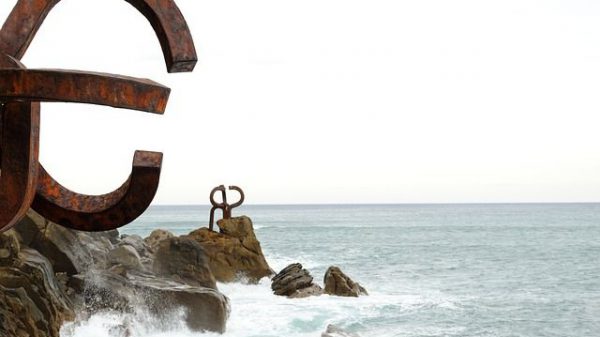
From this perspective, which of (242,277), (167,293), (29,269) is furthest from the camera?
(242,277)

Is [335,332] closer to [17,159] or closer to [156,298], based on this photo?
[156,298]

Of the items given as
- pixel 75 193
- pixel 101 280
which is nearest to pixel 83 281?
pixel 101 280

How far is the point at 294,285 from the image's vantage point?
2547 cm

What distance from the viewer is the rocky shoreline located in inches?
438

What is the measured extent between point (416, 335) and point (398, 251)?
3713cm

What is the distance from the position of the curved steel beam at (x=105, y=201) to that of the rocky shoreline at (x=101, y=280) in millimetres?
6703

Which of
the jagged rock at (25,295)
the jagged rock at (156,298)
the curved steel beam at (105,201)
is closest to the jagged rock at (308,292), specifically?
the jagged rock at (156,298)

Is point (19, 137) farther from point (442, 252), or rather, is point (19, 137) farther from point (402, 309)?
point (442, 252)

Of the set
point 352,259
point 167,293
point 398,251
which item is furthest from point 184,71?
point 398,251

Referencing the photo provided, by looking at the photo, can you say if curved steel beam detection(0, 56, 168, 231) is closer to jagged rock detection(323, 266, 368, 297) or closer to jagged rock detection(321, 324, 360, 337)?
jagged rock detection(321, 324, 360, 337)

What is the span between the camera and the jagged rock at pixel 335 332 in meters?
18.8

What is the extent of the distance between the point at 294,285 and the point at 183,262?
6.89 m

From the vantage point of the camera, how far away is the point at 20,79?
324 centimetres

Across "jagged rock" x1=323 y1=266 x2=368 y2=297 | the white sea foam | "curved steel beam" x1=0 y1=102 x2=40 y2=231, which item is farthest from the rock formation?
"jagged rock" x1=323 y1=266 x2=368 y2=297
